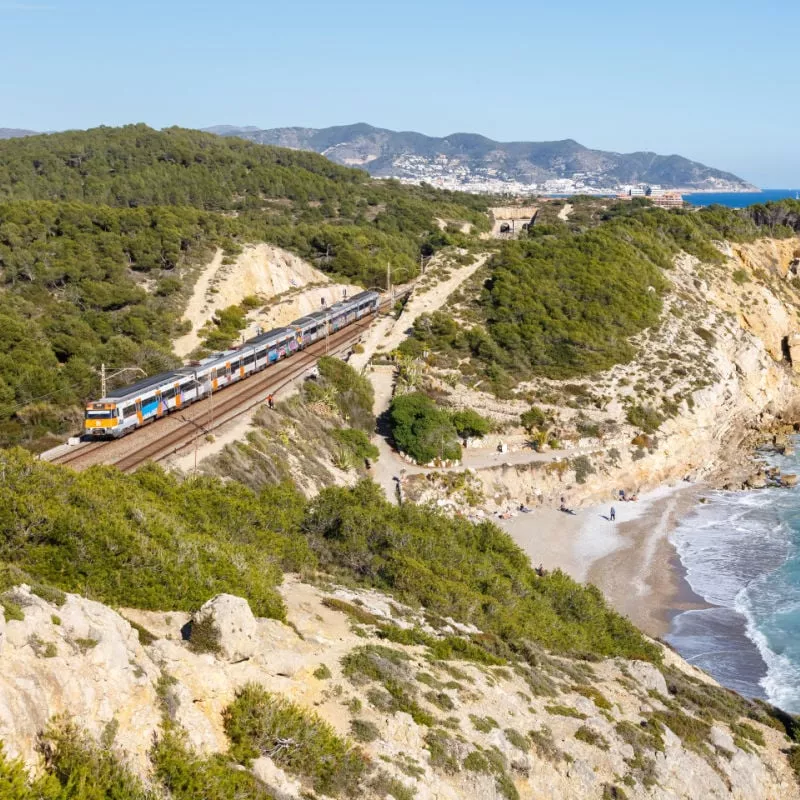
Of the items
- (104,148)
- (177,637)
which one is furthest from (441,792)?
(104,148)

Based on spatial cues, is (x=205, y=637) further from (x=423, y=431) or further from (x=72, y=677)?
(x=423, y=431)

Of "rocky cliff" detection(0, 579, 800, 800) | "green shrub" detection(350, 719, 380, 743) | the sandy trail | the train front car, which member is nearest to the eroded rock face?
"rocky cliff" detection(0, 579, 800, 800)

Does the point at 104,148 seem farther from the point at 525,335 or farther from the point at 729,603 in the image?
the point at 729,603

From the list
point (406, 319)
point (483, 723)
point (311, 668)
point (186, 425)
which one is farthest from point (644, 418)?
point (311, 668)

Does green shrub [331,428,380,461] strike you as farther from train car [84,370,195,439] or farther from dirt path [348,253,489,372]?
dirt path [348,253,489,372]

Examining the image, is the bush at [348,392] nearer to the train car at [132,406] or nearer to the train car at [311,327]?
the train car at [311,327]

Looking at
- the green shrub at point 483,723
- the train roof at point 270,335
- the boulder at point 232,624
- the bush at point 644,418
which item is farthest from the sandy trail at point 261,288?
the green shrub at point 483,723
